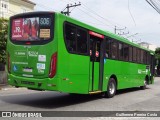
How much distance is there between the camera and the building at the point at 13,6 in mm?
45031

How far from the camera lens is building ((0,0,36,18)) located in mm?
45031

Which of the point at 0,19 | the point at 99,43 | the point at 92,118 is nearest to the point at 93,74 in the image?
the point at 99,43

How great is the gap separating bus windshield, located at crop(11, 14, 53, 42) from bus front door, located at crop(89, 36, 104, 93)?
8.60 ft

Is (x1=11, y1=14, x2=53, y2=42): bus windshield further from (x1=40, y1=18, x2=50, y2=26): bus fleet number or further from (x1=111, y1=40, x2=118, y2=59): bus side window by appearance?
(x1=111, y1=40, x2=118, y2=59): bus side window

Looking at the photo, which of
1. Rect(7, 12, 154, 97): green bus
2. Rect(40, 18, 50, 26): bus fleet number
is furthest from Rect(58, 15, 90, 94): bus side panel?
Rect(40, 18, 50, 26): bus fleet number

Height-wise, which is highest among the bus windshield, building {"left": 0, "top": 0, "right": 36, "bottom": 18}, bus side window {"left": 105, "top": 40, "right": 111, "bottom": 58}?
building {"left": 0, "top": 0, "right": 36, "bottom": 18}

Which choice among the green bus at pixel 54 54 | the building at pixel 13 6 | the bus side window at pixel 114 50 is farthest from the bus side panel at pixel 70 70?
the building at pixel 13 6

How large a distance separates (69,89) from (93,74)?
2156 mm

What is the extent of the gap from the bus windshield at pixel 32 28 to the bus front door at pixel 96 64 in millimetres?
2620

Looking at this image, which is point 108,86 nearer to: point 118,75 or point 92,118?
point 118,75

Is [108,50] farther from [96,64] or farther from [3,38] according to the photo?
[3,38]

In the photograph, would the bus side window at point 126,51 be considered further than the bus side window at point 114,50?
Yes

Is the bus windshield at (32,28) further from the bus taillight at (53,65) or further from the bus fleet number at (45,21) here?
the bus taillight at (53,65)

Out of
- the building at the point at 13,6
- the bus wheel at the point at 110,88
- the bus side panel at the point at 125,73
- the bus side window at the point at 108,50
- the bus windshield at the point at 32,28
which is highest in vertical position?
the building at the point at 13,6
